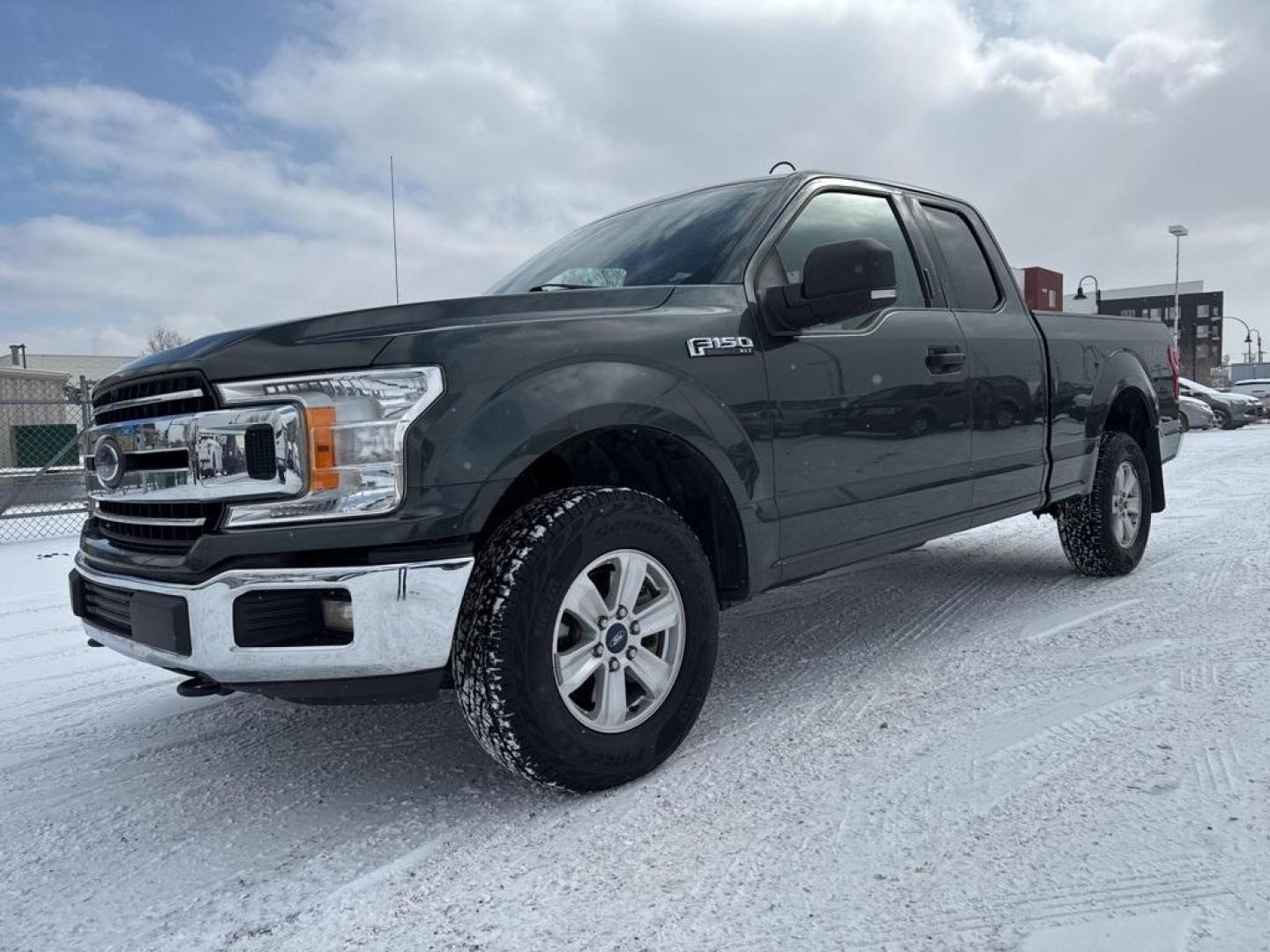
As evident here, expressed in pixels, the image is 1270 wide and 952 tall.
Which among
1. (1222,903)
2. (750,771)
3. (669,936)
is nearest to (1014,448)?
(750,771)

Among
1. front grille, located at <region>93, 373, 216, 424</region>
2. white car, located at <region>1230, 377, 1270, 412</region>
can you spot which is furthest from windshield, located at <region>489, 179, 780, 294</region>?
white car, located at <region>1230, 377, 1270, 412</region>

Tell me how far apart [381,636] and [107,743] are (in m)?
1.52

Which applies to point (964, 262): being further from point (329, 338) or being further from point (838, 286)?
point (329, 338)

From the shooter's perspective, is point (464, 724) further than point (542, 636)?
Yes

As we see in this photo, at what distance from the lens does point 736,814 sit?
2324 mm

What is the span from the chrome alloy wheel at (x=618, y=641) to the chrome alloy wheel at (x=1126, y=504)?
335cm

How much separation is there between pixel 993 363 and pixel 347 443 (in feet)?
9.35

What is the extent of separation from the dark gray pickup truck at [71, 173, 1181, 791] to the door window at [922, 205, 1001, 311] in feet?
2.03

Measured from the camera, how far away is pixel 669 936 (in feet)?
5.98

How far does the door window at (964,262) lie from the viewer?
162 inches

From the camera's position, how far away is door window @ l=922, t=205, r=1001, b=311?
13.5 ft

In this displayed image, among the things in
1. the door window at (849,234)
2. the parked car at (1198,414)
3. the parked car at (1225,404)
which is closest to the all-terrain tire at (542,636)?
the door window at (849,234)

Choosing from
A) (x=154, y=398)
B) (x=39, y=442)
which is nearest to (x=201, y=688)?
(x=154, y=398)

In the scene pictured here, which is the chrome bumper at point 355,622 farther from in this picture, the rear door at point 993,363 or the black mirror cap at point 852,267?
the rear door at point 993,363
